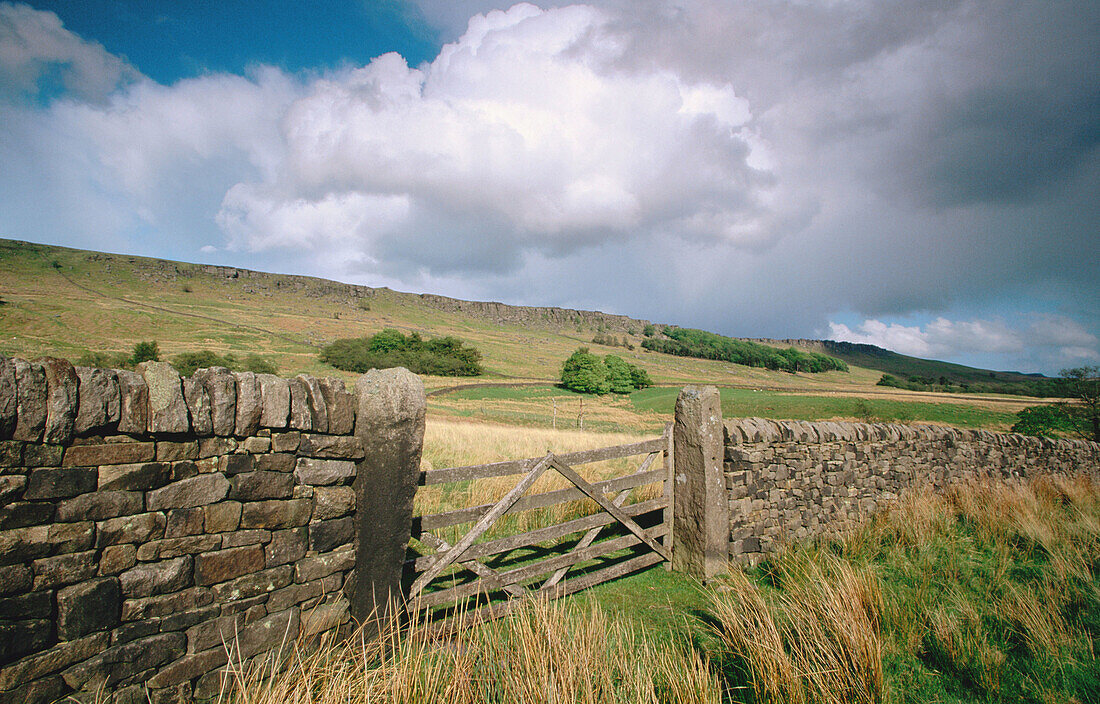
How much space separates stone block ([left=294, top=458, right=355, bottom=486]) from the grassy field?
1.05 metres

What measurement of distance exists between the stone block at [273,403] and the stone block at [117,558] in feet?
2.94

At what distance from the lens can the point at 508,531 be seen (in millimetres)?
6281

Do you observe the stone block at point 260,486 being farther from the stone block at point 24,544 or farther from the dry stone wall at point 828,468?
the dry stone wall at point 828,468

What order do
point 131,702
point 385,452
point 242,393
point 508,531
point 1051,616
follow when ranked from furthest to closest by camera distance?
point 508,531
point 1051,616
point 385,452
point 242,393
point 131,702

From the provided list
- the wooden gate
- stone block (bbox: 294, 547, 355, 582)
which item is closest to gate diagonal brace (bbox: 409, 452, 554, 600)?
the wooden gate

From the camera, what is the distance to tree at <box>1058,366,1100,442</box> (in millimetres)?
22297

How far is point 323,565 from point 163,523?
1029 millimetres

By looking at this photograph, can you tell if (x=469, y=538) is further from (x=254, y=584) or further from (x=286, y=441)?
(x=286, y=441)

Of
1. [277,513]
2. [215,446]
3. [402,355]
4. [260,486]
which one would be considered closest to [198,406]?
[215,446]

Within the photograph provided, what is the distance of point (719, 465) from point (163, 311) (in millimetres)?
102110

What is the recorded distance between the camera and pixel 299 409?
3125 millimetres

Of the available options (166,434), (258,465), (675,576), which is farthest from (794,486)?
(166,434)

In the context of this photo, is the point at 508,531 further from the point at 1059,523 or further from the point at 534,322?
the point at 534,322

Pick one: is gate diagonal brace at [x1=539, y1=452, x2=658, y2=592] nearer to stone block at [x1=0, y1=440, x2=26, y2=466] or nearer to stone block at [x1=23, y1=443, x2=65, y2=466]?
stone block at [x1=23, y1=443, x2=65, y2=466]
